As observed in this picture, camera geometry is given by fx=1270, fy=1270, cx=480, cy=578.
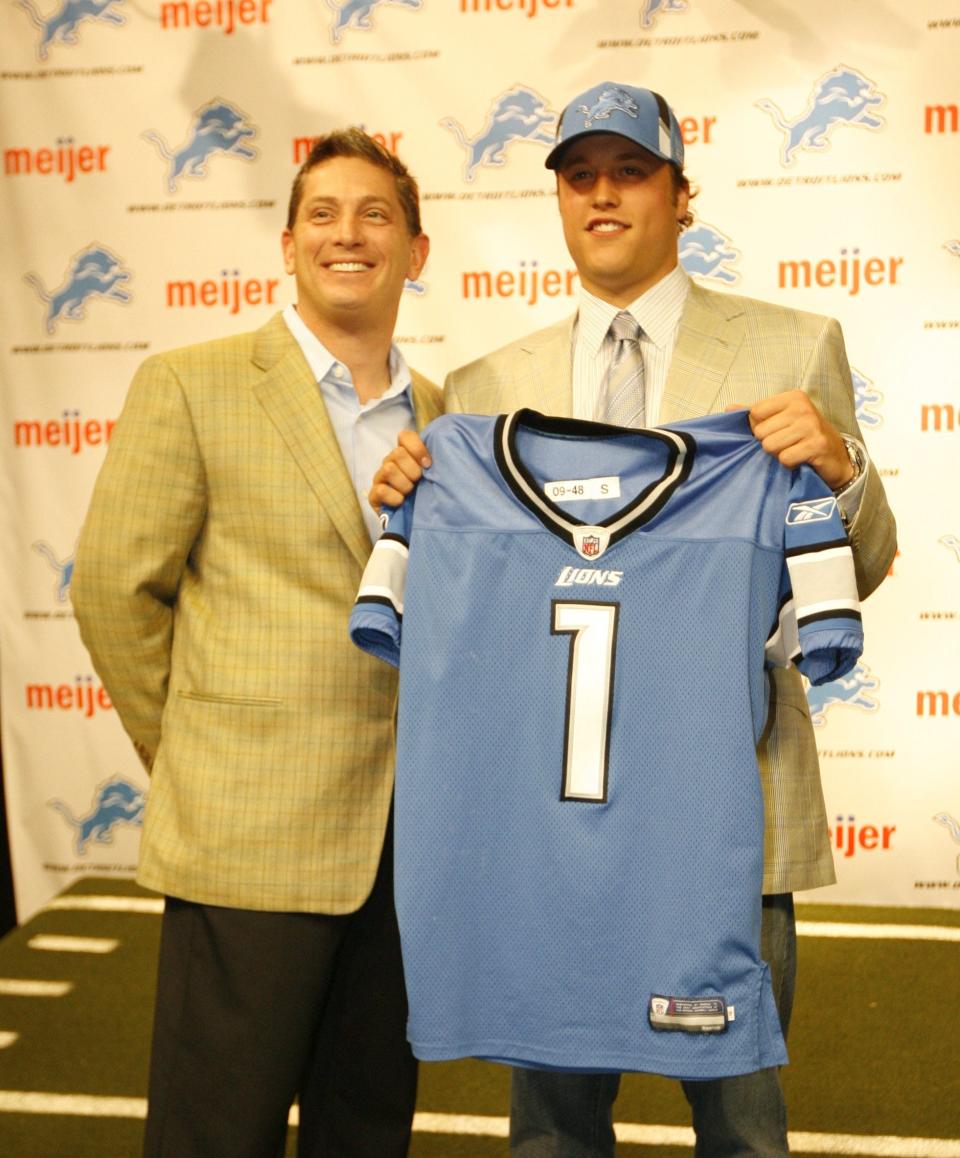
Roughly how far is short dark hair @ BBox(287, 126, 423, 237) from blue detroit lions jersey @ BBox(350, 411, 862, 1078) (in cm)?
56

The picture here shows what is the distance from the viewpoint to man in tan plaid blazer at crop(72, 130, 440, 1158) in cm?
184

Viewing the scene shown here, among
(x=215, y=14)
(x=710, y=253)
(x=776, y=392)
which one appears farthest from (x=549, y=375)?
(x=215, y=14)

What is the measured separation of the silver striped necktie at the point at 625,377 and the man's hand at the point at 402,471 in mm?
295

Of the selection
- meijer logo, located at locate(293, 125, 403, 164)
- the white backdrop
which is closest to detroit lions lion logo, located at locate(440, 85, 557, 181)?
the white backdrop

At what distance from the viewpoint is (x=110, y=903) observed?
399cm

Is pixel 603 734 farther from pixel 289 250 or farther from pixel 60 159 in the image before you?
pixel 60 159

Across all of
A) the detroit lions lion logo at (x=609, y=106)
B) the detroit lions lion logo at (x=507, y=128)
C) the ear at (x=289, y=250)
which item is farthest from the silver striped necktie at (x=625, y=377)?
the detroit lions lion logo at (x=507, y=128)

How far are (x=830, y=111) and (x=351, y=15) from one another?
1.43m

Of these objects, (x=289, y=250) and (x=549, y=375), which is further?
(x=289, y=250)

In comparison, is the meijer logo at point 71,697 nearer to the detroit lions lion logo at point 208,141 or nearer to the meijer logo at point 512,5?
the detroit lions lion logo at point 208,141

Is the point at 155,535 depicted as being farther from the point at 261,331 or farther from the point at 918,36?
the point at 918,36

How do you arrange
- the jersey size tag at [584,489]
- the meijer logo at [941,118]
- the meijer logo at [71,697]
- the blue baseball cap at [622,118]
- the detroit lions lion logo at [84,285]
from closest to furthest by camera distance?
the jersey size tag at [584,489] < the blue baseball cap at [622,118] < the meijer logo at [941,118] < the detroit lions lion logo at [84,285] < the meijer logo at [71,697]

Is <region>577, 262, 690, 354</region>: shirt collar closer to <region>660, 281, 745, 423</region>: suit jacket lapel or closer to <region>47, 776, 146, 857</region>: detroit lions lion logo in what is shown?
<region>660, 281, 745, 423</region>: suit jacket lapel

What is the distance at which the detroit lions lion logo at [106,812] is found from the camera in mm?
4133
